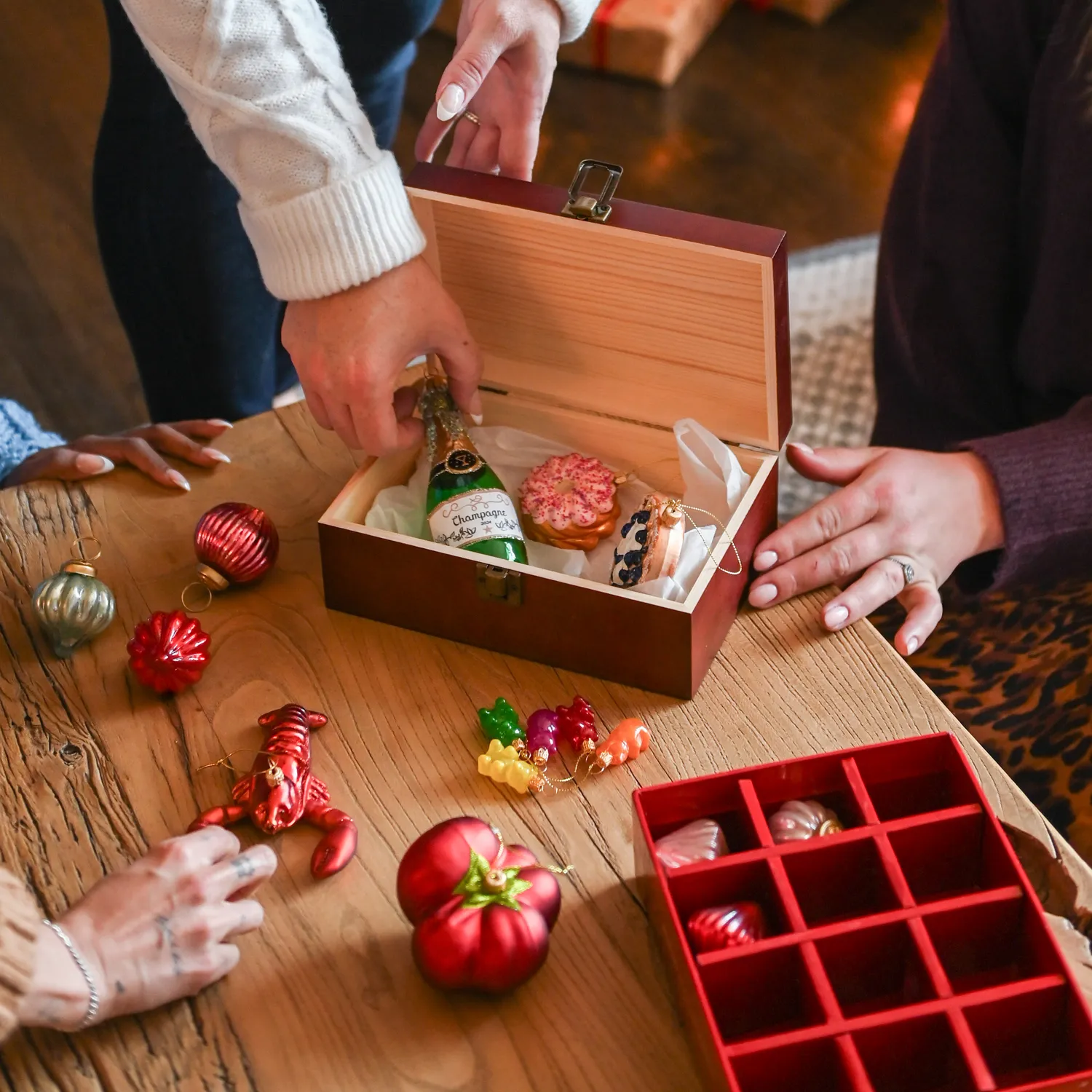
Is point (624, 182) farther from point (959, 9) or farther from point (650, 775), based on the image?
point (650, 775)

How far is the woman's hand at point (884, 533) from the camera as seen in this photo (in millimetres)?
992

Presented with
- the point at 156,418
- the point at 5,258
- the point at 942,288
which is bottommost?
the point at 5,258

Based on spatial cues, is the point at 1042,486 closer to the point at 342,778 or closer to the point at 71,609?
the point at 342,778

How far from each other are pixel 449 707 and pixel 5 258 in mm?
1896

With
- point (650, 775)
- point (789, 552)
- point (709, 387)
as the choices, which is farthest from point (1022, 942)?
point (709, 387)

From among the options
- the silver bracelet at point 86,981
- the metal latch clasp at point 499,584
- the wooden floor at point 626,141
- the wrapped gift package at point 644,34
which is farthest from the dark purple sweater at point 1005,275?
the wrapped gift package at point 644,34

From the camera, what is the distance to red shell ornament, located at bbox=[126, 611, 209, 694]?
90cm

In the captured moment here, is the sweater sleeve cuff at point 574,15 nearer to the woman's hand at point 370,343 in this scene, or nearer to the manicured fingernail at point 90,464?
the woman's hand at point 370,343

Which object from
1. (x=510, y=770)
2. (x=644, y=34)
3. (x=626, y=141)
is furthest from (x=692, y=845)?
(x=644, y=34)

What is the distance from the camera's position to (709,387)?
104cm

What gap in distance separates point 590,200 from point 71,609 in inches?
19.7

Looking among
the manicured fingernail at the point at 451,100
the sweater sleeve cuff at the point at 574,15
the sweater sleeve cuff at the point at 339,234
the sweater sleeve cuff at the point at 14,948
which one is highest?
the sweater sleeve cuff at the point at 574,15

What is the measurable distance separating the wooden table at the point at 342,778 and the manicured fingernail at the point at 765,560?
38 millimetres

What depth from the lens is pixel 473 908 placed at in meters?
0.70
